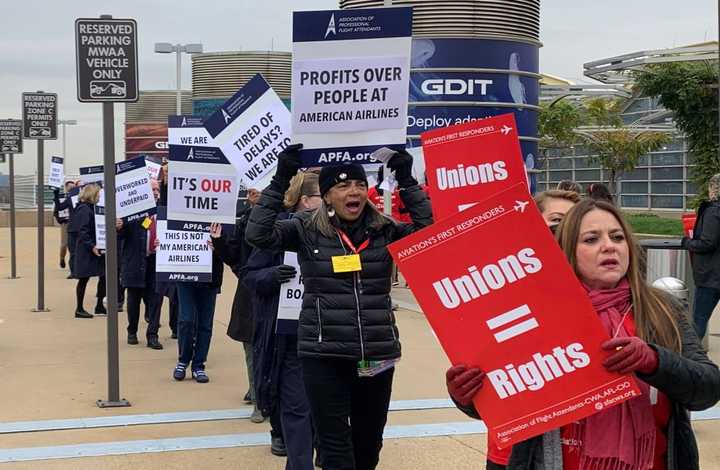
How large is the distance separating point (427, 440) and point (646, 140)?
43492 millimetres

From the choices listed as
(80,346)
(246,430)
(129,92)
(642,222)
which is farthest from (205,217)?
(642,222)

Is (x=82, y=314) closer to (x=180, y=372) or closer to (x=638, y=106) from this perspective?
(x=180, y=372)

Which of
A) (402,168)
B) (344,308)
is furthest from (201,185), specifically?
(344,308)

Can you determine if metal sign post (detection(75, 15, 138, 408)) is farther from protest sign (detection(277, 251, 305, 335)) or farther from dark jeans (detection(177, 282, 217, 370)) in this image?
protest sign (detection(277, 251, 305, 335))

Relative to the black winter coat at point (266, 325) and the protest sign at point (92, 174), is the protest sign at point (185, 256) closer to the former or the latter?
the black winter coat at point (266, 325)

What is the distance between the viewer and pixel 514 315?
3.05 metres

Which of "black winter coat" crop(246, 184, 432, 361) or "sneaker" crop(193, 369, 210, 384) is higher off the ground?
"black winter coat" crop(246, 184, 432, 361)

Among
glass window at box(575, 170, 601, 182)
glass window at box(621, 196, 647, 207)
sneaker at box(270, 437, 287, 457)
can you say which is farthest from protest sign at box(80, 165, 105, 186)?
glass window at box(575, 170, 601, 182)

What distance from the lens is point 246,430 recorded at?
7.90 meters

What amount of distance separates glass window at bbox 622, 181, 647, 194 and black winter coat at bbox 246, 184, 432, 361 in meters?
52.4

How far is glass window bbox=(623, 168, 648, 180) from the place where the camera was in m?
55.9

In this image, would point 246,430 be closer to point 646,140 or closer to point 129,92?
point 129,92

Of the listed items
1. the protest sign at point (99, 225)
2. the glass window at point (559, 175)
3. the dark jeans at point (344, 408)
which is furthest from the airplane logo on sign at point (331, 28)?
the glass window at point (559, 175)

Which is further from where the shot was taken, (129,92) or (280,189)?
(129,92)
